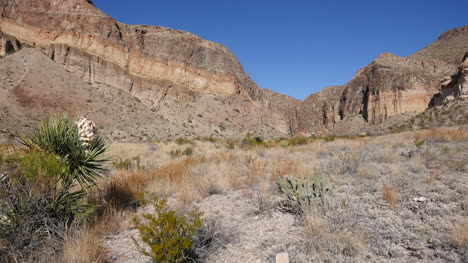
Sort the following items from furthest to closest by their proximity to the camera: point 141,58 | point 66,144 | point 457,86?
point 141,58, point 457,86, point 66,144

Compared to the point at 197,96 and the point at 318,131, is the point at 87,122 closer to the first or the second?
the point at 197,96

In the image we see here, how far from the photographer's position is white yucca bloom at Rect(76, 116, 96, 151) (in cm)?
320

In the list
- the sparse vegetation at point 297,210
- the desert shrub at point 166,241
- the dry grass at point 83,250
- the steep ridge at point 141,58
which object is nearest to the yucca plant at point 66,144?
the sparse vegetation at point 297,210

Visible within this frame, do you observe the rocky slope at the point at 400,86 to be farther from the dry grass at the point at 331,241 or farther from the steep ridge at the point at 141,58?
the dry grass at the point at 331,241

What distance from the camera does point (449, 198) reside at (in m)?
3.53

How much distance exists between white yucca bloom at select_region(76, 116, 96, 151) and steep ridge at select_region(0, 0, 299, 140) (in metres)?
34.4

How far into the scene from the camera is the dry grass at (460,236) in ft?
7.40

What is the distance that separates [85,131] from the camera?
322cm

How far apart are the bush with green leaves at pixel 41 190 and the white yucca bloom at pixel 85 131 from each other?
54 millimetres

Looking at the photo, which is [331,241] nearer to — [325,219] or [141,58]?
[325,219]

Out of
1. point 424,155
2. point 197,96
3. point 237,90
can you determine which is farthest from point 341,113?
point 424,155

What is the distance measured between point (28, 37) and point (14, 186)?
47917 mm

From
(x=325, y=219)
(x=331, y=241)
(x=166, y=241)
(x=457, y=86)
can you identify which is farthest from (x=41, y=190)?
(x=457, y=86)

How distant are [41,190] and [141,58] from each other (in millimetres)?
47219
